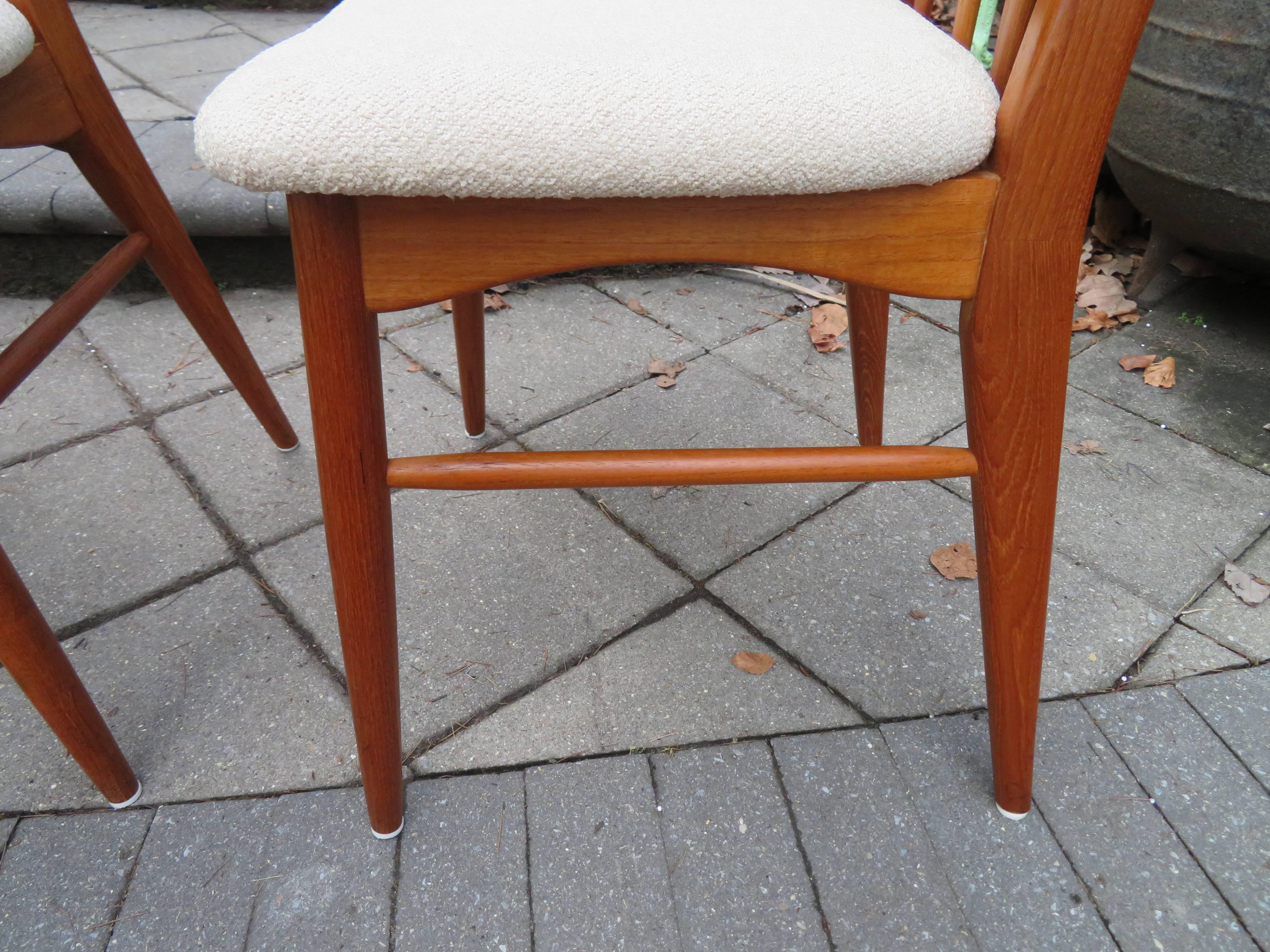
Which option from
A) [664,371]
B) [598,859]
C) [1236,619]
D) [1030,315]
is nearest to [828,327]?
[664,371]

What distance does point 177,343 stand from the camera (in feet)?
5.36

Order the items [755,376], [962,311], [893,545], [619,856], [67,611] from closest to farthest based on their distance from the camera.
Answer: [962,311] → [619,856] → [67,611] → [893,545] → [755,376]

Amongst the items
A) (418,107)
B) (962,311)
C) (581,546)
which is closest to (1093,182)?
(962,311)

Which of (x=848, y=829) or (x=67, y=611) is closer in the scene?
(x=848, y=829)

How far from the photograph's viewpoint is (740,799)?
875 mm

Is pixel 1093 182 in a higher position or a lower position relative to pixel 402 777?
higher

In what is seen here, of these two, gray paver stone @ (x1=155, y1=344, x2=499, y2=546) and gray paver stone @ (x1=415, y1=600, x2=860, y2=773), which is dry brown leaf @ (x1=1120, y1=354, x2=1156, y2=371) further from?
gray paver stone @ (x1=155, y1=344, x2=499, y2=546)

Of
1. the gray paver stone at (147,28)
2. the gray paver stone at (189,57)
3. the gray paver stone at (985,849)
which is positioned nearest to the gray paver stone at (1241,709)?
the gray paver stone at (985,849)

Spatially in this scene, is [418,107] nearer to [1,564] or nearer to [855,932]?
[1,564]

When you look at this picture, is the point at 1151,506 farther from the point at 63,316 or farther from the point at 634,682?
the point at 63,316

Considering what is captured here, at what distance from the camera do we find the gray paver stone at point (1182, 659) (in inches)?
40.0

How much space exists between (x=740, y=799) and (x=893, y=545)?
48 cm

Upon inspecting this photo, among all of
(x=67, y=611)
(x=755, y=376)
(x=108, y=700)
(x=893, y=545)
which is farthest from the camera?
(x=755, y=376)

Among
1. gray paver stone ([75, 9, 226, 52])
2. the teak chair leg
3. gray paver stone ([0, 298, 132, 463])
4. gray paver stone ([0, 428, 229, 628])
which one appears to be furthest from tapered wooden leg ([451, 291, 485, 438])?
gray paver stone ([75, 9, 226, 52])
